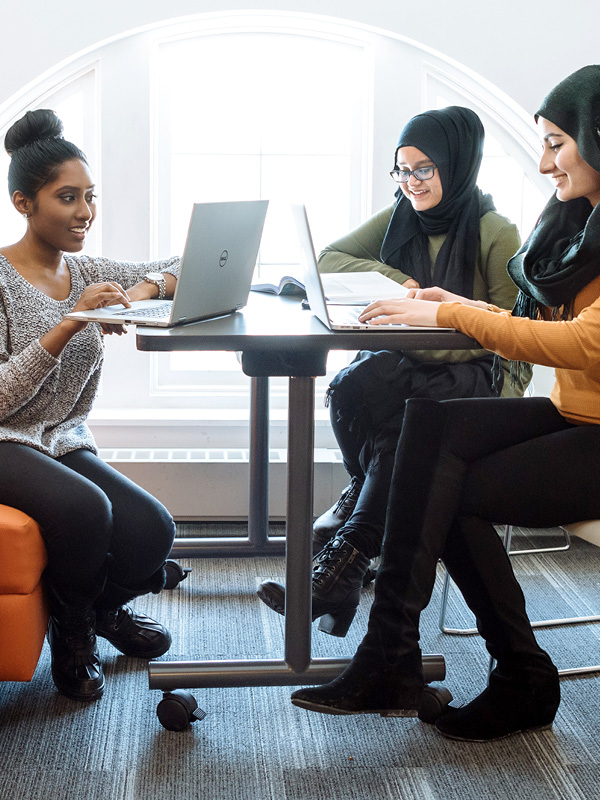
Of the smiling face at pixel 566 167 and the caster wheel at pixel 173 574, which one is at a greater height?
the smiling face at pixel 566 167

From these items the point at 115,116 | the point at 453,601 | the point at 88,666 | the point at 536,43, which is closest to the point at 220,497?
the point at 453,601

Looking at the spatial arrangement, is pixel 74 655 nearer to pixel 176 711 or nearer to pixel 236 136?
pixel 176 711

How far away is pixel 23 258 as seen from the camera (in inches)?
76.3

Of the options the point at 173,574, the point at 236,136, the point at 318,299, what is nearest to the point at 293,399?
the point at 318,299

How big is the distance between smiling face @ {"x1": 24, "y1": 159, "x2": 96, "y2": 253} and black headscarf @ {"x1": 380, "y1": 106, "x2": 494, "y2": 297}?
83cm

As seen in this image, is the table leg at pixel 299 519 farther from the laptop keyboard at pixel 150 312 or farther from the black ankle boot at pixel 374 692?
the laptop keyboard at pixel 150 312

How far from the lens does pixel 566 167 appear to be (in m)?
1.71

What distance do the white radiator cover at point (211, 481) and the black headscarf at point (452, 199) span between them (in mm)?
816

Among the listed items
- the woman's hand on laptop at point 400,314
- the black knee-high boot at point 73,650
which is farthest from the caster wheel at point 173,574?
the woman's hand on laptop at point 400,314

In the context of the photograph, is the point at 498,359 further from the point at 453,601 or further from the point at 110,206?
the point at 110,206

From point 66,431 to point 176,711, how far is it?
656 millimetres

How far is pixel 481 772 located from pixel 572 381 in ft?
2.44

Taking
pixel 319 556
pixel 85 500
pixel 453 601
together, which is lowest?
pixel 453 601

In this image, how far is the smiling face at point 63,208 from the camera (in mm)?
1888
